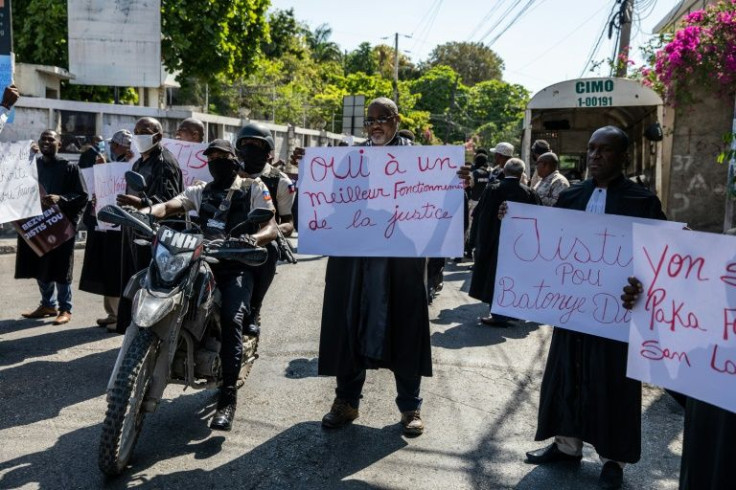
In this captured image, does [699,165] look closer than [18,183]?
No

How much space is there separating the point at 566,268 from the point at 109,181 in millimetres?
4223

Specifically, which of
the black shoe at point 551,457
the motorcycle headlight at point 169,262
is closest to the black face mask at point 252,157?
the motorcycle headlight at point 169,262

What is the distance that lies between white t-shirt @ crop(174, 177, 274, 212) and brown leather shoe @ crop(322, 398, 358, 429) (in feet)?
4.44

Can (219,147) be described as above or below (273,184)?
above

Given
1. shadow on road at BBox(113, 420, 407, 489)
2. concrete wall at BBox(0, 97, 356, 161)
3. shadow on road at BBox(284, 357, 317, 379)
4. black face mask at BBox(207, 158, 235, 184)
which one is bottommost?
shadow on road at BBox(113, 420, 407, 489)

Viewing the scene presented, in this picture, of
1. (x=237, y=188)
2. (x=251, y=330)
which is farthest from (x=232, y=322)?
(x=237, y=188)

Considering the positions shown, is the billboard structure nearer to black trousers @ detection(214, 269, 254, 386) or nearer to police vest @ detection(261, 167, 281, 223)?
police vest @ detection(261, 167, 281, 223)

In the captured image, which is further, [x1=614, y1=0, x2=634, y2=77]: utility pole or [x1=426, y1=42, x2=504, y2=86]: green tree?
[x1=426, y1=42, x2=504, y2=86]: green tree

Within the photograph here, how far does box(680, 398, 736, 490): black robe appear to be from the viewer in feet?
7.75

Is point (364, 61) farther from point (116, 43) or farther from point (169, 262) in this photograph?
point (169, 262)

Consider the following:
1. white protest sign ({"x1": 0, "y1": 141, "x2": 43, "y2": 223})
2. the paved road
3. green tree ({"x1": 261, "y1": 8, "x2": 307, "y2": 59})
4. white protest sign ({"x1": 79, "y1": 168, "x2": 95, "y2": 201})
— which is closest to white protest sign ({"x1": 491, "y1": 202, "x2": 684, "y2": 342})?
the paved road

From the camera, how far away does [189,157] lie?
6695 mm

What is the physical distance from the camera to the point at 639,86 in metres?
10.9

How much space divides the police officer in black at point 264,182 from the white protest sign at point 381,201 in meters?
0.51
